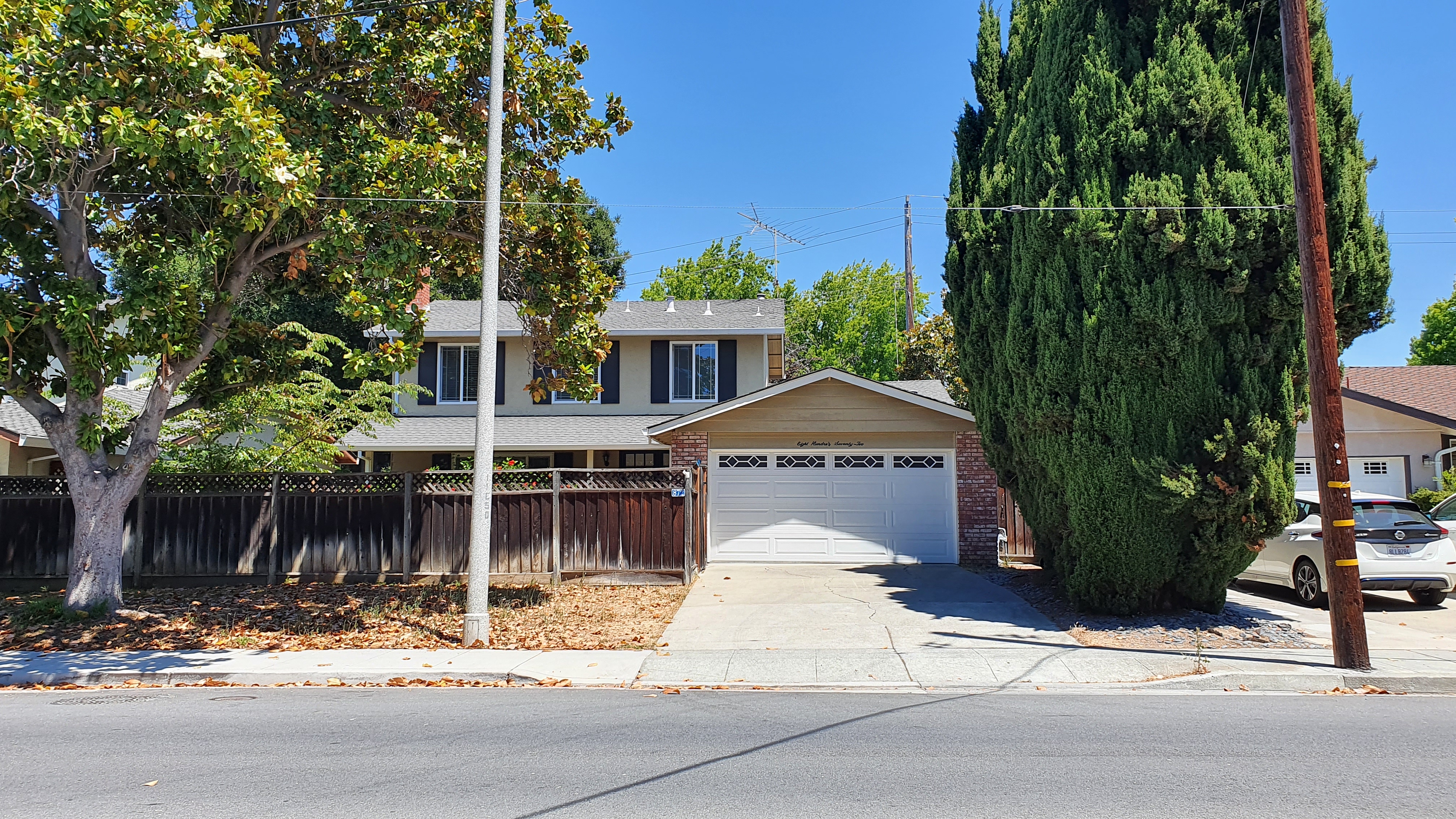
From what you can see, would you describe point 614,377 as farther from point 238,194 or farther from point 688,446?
point 238,194

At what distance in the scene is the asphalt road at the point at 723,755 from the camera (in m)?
4.83

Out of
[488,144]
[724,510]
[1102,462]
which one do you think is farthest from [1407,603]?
[488,144]

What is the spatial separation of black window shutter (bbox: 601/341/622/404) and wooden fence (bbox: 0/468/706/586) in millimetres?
7087

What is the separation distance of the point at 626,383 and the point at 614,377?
332 millimetres

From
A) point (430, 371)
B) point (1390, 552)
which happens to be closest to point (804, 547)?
point (1390, 552)

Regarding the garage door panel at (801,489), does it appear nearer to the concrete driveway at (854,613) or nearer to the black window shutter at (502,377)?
the concrete driveway at (854,613)

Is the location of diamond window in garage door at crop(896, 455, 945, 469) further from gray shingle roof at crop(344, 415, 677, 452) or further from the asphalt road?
the asphalt road

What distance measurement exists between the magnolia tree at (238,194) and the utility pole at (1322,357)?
8.06 metres

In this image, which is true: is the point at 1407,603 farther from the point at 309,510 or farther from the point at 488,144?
the point at 309,510

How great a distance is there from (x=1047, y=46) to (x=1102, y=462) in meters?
5.30

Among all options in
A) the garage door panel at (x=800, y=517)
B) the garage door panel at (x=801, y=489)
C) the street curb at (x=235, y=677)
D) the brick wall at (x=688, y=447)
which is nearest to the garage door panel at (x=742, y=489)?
the garage door panel at (x=801, y=489)

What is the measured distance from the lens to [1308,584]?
12531mm

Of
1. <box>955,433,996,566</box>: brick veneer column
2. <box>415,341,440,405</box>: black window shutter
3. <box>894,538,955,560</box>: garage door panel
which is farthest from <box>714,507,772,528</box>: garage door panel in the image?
<box>415,341,440,405</box>: black window shutter

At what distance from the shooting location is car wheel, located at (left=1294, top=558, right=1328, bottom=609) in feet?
40.4
